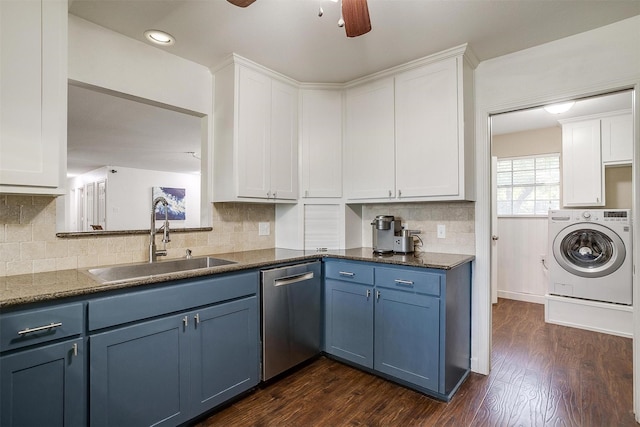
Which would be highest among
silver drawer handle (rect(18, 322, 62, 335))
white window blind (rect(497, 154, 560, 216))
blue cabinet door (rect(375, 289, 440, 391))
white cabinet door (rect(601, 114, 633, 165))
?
white cabinet door (rect(601, 114, 633, 165))

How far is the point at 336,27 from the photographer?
6.68 feet

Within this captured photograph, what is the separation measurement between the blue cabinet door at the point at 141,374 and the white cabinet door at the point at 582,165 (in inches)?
178

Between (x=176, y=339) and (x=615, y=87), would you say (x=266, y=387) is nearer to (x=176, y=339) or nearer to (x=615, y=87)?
(x=176, y=339)

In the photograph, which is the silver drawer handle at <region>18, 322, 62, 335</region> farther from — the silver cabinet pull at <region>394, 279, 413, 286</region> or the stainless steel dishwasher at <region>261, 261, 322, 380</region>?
the silver cabinet pull at <region>394, 279, 413, 286</region>

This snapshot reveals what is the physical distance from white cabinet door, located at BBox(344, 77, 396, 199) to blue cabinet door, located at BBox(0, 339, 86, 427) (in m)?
2.21

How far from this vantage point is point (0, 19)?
4.64ft

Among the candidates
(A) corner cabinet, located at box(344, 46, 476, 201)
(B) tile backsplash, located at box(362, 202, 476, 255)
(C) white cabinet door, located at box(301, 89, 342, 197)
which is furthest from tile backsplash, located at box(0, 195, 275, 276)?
(B) tile backsplash, located at box(362, 202, 476, 255)

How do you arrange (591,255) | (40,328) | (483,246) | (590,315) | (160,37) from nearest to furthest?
1. (40,328)
2. (160,37)
3. (483,246)
4. (590,315)
5. (591,255)

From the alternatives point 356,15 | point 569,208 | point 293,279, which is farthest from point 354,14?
point 569,208

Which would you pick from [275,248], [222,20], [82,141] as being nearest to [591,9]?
[222,20]

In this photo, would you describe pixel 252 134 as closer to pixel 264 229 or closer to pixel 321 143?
pixel 321 143

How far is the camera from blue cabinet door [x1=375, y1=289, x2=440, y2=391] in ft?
6.81

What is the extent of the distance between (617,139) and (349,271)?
3647 millimetres

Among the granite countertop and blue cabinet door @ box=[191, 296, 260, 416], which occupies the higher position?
the granite countertop
